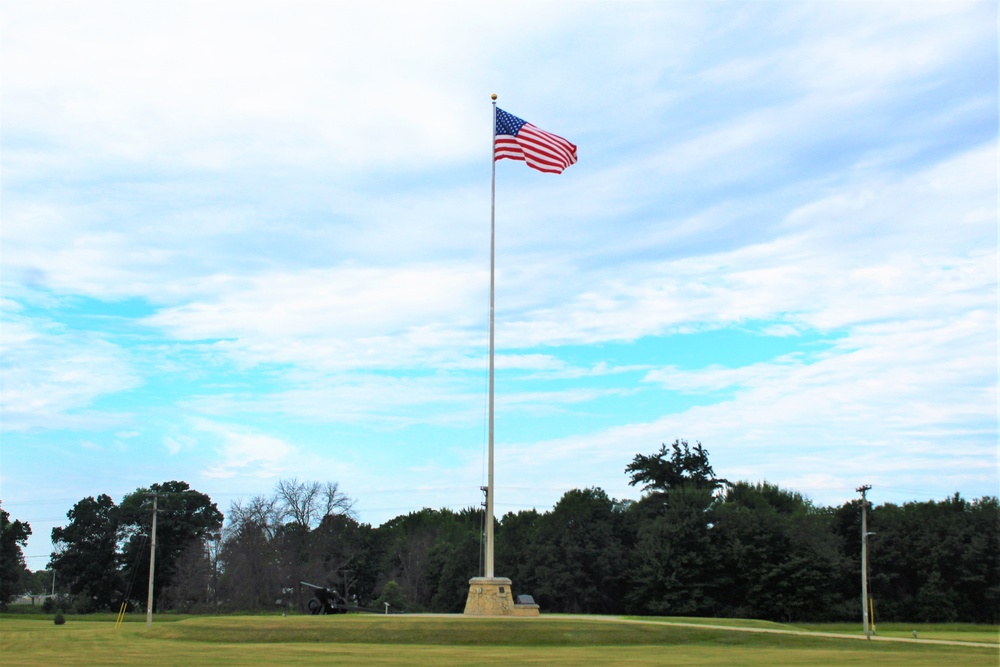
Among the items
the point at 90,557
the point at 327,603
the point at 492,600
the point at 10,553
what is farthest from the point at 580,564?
the point at 10,553

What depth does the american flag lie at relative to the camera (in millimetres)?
35188

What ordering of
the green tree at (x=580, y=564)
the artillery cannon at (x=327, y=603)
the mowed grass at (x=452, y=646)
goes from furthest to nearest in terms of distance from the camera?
the green tree at (x=580, y=564) < the artillery cannon at (x=327, y=603) < the mowed grass at (x=452, y=646)

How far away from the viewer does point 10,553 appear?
86.9m

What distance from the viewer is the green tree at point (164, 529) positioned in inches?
3196

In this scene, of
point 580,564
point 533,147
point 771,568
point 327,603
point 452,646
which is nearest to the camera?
point 452,646

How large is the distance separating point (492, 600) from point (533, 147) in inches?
683

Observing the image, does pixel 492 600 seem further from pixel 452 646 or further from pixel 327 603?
pixel 327 603

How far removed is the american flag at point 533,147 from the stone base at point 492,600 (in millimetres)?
16035

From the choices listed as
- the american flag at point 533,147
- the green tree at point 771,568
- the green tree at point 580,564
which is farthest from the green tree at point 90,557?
the american flag at point 533,147

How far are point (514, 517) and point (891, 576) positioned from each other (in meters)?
28.8

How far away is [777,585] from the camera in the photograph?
2397 inches

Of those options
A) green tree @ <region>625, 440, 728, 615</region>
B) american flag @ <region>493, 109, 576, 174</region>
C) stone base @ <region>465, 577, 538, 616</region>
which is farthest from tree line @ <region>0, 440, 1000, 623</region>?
american flag @ <region>493, 109, 576, 174</region>

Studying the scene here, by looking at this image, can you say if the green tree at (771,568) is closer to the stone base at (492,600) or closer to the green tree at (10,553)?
the stone base at (492,600)

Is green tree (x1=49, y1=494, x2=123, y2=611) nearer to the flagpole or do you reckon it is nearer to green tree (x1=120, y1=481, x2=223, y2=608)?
green tree (x1=120, y1=481, x2=223, y2=608)
